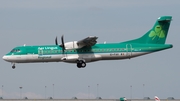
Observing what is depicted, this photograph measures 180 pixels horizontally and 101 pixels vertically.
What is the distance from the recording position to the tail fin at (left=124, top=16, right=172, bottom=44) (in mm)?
65000

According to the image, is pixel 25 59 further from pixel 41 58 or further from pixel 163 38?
pixel 163 38

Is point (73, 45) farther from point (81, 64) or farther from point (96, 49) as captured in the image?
point (96, 49)

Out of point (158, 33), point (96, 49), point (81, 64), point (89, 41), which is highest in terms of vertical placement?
point (158, 33)

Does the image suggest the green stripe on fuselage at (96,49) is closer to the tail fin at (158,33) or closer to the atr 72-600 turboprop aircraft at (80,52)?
the atr 72-600 turboprop aircraft at (80,52)

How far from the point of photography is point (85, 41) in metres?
61.2

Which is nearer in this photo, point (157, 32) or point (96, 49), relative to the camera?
point (96, 49)

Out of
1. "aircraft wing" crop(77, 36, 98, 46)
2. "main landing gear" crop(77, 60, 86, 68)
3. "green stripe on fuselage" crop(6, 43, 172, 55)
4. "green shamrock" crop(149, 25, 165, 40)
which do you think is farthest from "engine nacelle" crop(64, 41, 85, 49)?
"green shamrock" crop(149, 25, 165, 40)

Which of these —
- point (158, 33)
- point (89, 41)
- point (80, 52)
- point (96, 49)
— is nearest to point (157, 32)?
point (158, 33)

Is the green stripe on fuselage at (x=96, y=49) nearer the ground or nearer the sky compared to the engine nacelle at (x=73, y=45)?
nearer the ground

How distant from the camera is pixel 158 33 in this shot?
65.6 metres

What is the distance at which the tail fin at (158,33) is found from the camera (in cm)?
6500

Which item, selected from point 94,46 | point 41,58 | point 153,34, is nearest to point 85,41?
point 94,46

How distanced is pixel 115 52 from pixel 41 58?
9.60 m

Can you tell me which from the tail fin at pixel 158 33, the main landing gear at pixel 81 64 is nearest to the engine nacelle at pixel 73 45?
the main landing gear at pixel 81 64
